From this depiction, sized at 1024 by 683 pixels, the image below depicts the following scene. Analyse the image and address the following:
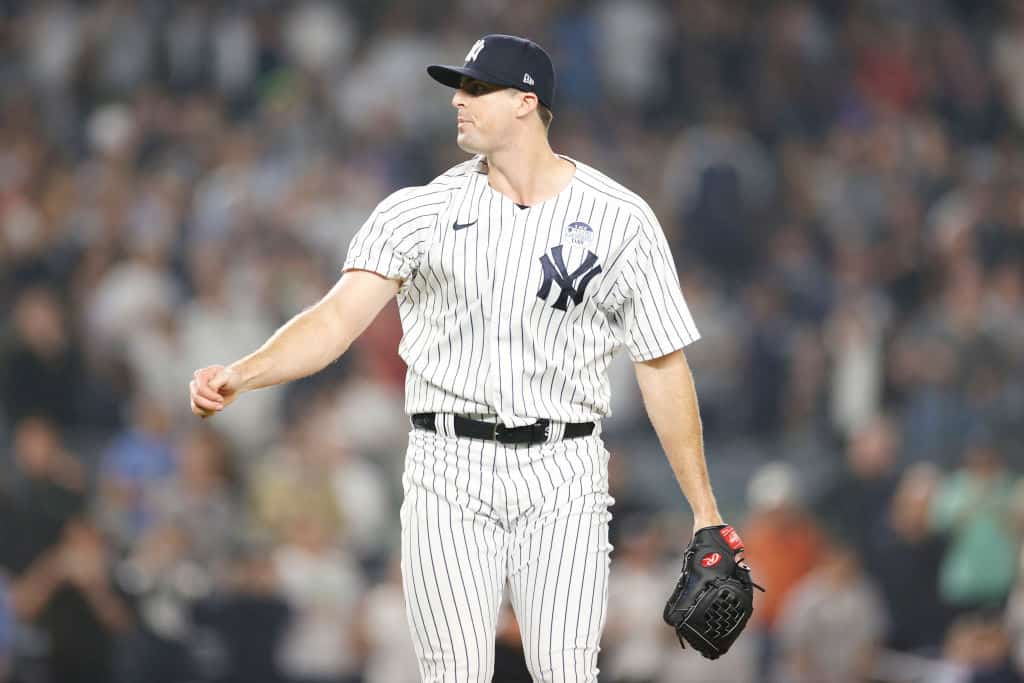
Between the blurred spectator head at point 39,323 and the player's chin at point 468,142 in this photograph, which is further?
the blurred spectator head at point 39,323

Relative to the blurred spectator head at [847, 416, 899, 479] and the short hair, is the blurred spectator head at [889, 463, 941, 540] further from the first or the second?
the short hair

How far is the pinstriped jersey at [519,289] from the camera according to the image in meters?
4.05

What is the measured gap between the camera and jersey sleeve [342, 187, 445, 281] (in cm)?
402

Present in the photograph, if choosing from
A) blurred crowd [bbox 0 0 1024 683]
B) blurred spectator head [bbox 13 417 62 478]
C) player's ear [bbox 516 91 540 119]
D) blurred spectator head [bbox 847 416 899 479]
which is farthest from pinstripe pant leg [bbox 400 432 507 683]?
blurred spectator head [bbox 847 416 899 479]

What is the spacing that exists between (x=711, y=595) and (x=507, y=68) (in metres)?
1.40

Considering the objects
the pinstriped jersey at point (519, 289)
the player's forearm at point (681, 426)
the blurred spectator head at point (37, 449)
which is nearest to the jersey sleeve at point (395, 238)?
the pinstriped jersey at point (519, 289)

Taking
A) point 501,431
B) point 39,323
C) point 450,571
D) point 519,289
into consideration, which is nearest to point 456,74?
point 519,289

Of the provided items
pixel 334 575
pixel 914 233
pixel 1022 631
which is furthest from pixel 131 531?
pixel 914 233

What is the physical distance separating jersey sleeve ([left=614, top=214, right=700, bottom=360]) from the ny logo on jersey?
0.36 feet

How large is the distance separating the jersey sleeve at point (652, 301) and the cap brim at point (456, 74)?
0.53 m

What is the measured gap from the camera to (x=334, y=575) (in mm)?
7805

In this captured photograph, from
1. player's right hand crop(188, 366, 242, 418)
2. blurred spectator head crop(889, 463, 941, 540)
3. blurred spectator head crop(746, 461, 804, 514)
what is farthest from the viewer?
blurred spectator head crop(889, 463, 941, 540)

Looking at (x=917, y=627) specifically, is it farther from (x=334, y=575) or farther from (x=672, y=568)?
(x=334, y=575)

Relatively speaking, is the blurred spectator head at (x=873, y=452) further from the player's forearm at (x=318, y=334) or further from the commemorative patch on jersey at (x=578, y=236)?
the player's forearm at (x=318, y=334)
